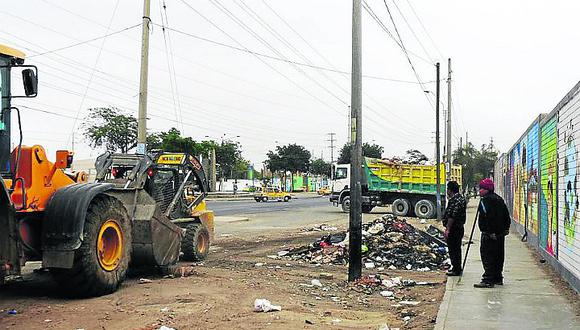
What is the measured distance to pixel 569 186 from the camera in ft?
29.6

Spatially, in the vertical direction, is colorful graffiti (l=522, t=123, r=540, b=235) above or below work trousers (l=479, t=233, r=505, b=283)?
above

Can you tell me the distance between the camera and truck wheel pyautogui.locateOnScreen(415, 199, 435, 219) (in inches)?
1248

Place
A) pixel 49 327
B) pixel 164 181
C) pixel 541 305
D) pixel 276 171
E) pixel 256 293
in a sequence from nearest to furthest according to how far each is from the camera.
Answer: pixel 49 327
pixel 541 305
pixel 256 293
pixel 164 181
pixel 276 171

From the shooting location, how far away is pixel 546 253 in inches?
483

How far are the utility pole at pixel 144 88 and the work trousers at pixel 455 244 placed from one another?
34.0ft

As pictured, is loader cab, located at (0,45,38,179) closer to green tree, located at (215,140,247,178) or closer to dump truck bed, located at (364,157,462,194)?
dump truck bed, located at (364,157,462,194)

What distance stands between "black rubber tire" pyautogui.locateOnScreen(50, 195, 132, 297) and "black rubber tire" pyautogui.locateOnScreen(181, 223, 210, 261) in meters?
3.53

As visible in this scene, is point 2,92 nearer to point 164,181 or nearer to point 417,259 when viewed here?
point 164,181

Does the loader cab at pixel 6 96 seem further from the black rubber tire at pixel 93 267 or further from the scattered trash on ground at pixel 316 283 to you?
the scattered trash on ground at pixel 316 283

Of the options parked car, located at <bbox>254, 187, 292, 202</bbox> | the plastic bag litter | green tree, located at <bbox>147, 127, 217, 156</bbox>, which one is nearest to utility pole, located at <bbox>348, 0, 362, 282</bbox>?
the plastic bag litter

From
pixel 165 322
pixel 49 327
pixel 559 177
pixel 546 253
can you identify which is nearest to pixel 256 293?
pixel 165 322

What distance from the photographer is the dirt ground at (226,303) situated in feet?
23.9

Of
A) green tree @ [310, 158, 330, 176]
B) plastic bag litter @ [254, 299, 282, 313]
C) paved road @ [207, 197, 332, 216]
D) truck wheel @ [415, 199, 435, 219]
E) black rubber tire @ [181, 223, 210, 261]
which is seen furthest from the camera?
green tree @ [310, 158, 330, 176]

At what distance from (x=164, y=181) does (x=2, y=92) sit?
501cm
